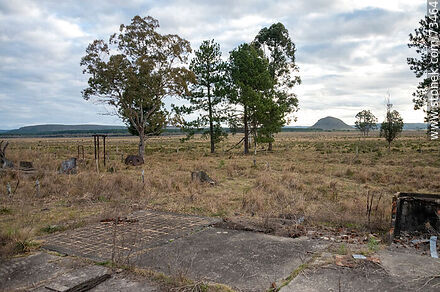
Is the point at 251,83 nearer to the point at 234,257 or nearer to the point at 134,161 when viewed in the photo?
the point at 134,161

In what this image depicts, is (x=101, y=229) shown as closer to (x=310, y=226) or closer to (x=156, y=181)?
(x=310, y=226)

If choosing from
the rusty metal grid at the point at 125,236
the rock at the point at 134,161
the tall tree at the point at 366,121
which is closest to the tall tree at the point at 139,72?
the rock at the point at 134,161

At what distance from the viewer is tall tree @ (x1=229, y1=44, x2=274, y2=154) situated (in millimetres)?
29094

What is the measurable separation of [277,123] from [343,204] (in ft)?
73.0

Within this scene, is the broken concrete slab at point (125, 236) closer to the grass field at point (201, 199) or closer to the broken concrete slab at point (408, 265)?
the grass field at point (201, 199)

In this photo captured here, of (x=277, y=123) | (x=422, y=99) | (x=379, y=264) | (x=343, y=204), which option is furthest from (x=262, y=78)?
(x=379, y=264)

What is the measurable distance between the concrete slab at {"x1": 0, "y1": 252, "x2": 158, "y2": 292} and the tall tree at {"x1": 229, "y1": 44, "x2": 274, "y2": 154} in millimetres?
24752

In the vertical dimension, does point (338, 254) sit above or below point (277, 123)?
below

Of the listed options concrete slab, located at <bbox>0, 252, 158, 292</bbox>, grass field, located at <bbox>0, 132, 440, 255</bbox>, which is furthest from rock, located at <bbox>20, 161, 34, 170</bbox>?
concrete slab, located at <bbox>0, 252, 158, 292</bbox>

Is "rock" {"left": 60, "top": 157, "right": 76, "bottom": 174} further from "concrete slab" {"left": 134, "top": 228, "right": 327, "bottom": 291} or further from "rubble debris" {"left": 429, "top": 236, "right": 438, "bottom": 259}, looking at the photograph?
"rubble debris" {"left": 429, "top": 236, "right": 438, "bottom": 259}

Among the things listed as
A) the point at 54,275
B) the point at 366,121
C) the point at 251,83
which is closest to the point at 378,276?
the point at 54,275

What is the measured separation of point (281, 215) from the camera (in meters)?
7.87

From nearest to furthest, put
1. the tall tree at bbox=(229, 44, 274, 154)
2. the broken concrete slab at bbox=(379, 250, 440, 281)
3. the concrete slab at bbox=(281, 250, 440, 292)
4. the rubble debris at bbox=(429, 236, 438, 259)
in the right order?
the concrete slab at bbox=(281, 250, 440, 292) < the broken concrete slab at bbox=(379, 250, 440, 281) < the rubble debris at bbox=(429, 236, 438, 259) < the tall tree at bbox=(229, 44, 274, 154)

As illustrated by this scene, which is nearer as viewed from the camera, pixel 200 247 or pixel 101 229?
pixel 200 247
